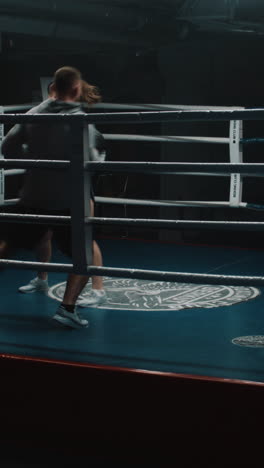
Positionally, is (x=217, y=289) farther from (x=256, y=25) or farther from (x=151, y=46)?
(x=151, y=46)

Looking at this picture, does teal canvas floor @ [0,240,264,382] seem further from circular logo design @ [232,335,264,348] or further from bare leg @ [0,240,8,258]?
bare leg @ [0,240,8,258]

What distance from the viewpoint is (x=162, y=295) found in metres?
3.84

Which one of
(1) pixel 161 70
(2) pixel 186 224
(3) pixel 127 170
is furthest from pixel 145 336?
(1) pixel 161 70

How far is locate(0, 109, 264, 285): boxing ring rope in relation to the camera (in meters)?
2.43

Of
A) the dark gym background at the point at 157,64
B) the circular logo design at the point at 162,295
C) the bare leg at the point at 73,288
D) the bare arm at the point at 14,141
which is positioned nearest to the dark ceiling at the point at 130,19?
the dark gym background at the point at 157,64

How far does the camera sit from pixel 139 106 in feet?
15.1

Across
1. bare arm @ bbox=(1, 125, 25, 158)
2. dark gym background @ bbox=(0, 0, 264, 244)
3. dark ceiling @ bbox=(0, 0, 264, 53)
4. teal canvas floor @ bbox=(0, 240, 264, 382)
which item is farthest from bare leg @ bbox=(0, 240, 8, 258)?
dark gym background @ bbox=(0, 0, 264, 244)

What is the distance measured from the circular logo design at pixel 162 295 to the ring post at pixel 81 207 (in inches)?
31.8

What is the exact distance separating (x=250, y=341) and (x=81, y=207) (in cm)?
83

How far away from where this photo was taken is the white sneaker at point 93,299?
3.53 metres

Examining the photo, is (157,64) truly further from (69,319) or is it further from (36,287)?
(69,319)

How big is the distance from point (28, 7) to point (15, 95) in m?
2.19

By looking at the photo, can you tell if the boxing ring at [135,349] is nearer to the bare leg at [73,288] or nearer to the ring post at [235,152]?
the bare leg at [73,288]

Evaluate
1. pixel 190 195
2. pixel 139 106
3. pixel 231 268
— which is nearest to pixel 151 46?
pixel 190 195
